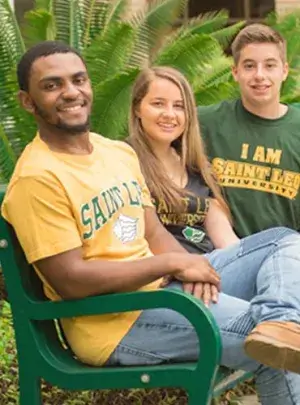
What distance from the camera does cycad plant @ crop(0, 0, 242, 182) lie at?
21.6 ft

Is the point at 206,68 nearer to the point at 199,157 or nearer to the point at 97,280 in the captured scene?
the point at 199,157

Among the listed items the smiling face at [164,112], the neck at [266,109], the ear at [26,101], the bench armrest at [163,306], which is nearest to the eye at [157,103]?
the smiling face at [164,112]

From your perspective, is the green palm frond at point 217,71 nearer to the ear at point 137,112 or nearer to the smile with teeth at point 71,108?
the ear at point 137,112

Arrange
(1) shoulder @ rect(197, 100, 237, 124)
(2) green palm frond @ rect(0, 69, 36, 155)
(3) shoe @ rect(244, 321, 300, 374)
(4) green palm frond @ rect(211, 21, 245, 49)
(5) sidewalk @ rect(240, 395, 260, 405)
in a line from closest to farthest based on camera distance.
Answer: (3) shoe @ rect(244, 321, 300, 374) < (1) shoulder @ rect(197, 100, 237, 124) < (5) sidewalk @ rect(240, 395, 260, 405) < (2) green palm frond @ rect(0, 69, 36, 155) < (4) green palm frond @ rect(211, 21, 245, 49)

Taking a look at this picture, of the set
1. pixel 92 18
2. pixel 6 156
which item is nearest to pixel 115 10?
pixel 92 18

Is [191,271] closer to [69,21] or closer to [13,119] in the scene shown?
[13,119]

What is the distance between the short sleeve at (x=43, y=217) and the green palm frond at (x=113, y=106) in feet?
9.37

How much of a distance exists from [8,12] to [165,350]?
4.57m

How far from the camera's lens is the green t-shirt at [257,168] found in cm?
447

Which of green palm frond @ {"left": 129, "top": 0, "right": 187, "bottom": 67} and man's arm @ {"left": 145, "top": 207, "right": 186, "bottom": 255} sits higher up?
green palm frond @ {"left": 129, "top": 0, "right": 187, "bottom": 67}

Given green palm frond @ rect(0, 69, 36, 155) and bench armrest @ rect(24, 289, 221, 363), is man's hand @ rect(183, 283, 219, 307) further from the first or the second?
green palm frond @ rect(0, 69, 36, 155)

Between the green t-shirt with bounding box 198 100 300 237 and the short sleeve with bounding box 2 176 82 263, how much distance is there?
4.37ft

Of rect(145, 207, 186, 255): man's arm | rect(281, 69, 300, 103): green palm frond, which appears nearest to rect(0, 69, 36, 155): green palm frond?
rect(281, 69, 300, 103): green palm frond

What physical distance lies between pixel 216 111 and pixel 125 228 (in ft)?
4.40
